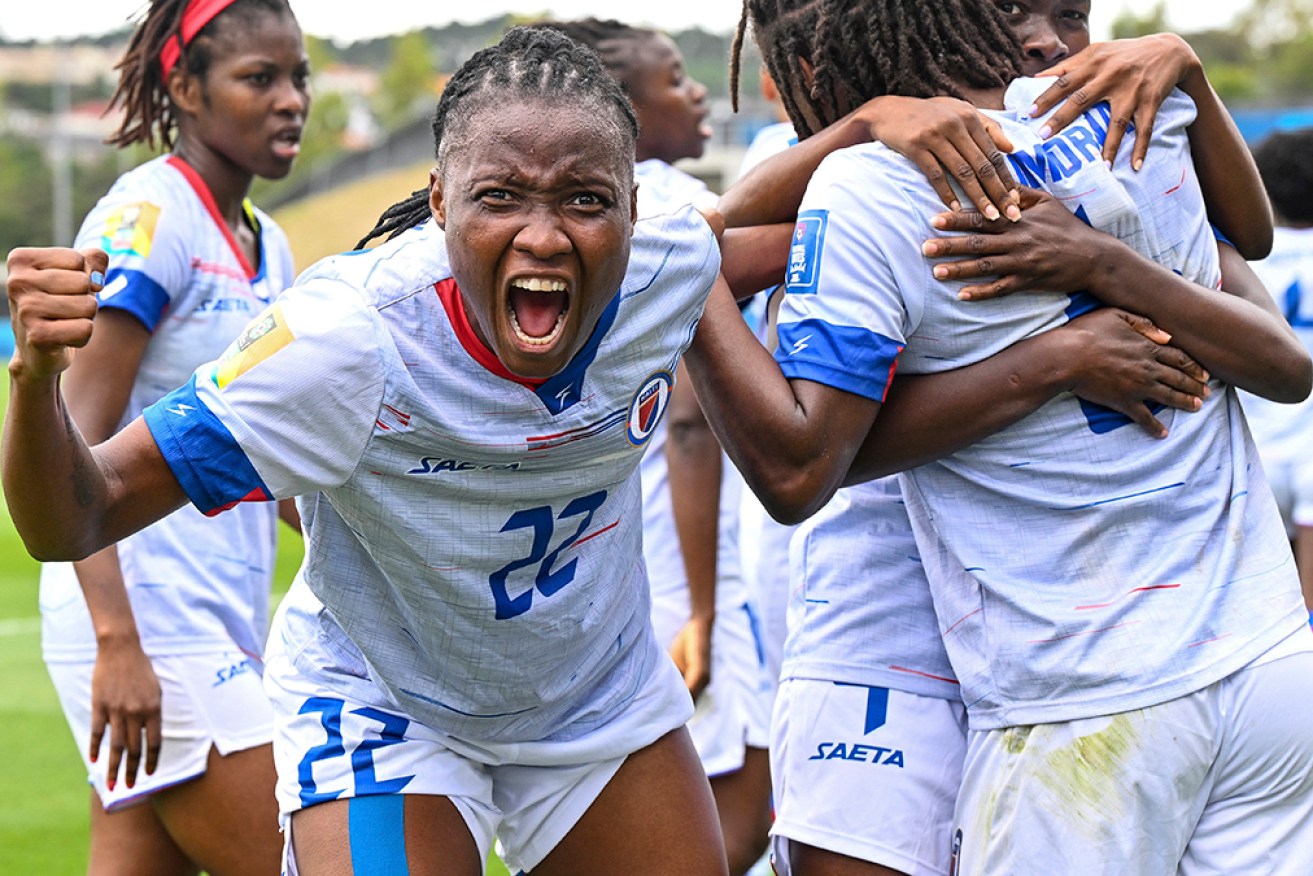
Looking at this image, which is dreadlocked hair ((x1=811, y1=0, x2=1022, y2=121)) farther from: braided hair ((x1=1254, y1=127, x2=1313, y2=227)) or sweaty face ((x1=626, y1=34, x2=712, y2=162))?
braided hair ((x1=1254, y1=127, x2=1313, y2=227))

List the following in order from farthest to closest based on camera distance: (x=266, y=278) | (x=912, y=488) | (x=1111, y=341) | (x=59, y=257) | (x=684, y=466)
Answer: (x=684, y=466)
(x=266, y=278)
(x=912, y=488)
(x=1111, y=341)
(x=59, y=257)

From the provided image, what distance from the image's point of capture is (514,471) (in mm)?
2809

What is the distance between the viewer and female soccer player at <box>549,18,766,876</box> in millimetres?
5133

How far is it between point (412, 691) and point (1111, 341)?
4.73ft

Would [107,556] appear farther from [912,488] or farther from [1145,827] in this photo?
[1145,827]

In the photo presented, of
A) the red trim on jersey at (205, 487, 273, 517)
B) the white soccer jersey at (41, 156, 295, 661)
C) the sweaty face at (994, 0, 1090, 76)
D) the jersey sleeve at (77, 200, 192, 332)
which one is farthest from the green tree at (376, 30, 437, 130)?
the red trim on jersey at (205, 487, 273, 517)

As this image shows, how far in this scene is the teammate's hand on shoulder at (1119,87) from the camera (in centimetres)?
284

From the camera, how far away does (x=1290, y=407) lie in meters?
6.88

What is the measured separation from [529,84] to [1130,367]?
1151mm

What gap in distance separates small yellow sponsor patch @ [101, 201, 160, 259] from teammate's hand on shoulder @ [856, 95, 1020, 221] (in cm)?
→ 213

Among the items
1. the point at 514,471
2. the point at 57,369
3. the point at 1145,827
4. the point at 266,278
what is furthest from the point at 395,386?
the point at 266,278

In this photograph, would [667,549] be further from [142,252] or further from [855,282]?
[855,282]

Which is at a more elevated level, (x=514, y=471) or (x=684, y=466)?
(x=514, y=471)

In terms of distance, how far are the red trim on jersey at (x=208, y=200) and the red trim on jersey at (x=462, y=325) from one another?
186 centimetres
